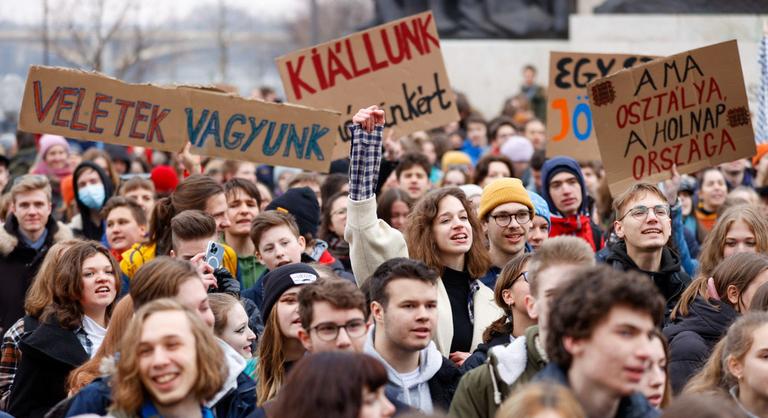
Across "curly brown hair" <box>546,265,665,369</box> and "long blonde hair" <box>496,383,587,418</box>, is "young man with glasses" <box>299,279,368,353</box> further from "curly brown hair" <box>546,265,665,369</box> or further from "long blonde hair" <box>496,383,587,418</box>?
"long blonde hair" <box>496,383,587,418</box>

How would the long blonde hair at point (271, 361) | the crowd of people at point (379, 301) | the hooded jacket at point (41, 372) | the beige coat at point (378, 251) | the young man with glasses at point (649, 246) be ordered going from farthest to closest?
the young man with glasses at point (649, 246) → the beige coat at point (378, 251) → the hooded jacket at point (41, 372) → the long blonde hair at point (271, 361) → the crowd of people at point (379, 301)

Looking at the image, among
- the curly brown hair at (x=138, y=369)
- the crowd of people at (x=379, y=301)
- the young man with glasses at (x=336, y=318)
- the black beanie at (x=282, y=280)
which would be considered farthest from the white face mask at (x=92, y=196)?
the curly brown hair at (x=138, y=369)

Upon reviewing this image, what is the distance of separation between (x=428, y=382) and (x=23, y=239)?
441 cm

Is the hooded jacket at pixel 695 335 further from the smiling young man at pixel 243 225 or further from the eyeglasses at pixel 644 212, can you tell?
the smiling young man at pixel 243 225

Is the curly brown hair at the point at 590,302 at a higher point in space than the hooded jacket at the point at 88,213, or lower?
lower

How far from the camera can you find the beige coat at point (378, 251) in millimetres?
7344

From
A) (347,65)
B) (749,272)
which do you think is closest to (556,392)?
(749,272)

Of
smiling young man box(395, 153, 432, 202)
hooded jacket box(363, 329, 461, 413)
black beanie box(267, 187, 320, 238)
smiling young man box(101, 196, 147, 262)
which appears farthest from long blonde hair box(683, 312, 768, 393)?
smiling young man box(395, 153, 432, 202)

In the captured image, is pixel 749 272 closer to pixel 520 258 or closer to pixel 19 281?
pixel 520 258

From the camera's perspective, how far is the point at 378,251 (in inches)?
292

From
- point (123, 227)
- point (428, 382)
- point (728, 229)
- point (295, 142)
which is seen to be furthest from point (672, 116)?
point (428, 382)

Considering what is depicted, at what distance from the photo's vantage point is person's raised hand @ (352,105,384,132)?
755 centimetres

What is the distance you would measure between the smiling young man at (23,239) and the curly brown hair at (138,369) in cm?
425

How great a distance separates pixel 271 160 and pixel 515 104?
10120 mm
